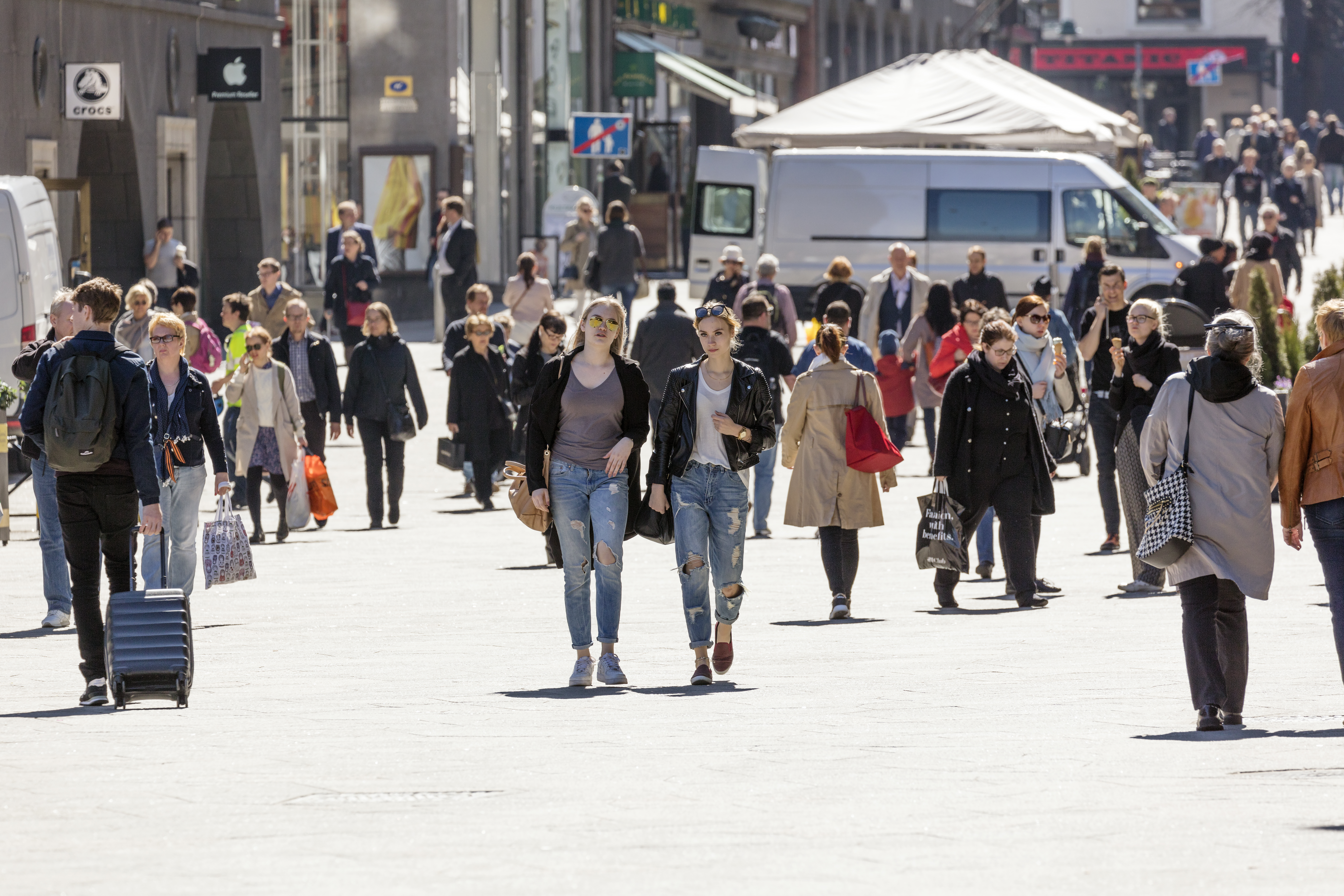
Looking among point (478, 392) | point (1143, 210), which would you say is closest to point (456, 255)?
point (1143, 210)

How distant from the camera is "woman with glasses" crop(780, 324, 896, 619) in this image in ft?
37.9

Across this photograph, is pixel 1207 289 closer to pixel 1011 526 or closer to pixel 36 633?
pixel 1011 526

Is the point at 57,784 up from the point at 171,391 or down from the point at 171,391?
down

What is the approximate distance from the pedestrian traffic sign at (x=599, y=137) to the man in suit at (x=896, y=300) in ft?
43.4

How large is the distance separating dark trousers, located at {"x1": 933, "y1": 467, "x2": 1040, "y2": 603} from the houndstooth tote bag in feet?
10.8

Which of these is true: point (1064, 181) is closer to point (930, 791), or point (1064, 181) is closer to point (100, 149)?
point (100, 149)

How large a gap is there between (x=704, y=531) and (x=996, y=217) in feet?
57.5

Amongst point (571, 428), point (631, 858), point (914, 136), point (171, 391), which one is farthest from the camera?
point (914, 136)

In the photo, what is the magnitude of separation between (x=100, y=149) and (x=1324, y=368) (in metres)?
18.9

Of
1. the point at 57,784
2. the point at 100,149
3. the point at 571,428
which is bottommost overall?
the point at 57,784

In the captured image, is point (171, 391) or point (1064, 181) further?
point (1064, 181)

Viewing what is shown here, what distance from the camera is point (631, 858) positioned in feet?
19.6

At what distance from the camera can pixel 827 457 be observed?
11.6m

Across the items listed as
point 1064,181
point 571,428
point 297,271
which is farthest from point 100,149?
point 571,428
